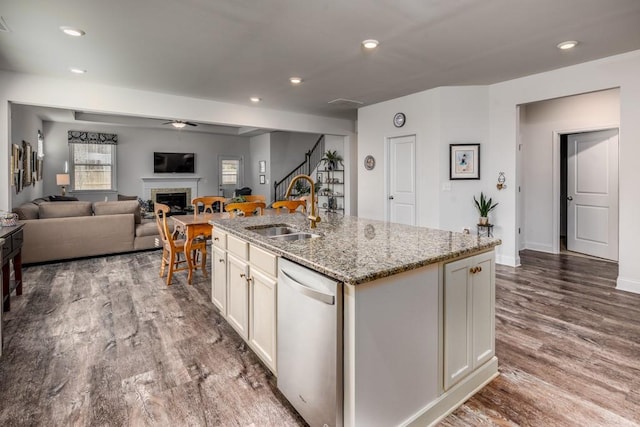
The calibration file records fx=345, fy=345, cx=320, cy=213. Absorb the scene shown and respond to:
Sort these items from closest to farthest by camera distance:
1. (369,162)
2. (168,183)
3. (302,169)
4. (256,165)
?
(369,162), (168,183), (302,169), (256,165)

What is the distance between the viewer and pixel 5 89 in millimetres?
4316

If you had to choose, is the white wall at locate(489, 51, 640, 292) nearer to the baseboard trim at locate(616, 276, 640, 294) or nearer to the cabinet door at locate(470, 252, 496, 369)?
the baseboard trim at locate(616, 276, 640, 294)

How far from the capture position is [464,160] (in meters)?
5.12

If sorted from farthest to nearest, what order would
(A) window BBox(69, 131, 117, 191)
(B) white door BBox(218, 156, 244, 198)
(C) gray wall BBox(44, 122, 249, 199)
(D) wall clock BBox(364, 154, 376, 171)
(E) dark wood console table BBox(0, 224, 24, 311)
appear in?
(B) white door BBox(218, 156, 244, 198) → (A) window BBox(69, 131, 117, 191) → (C) gray wall BBox(44, 122, 249, 199) → (D) wall clock BBox(364, 154, 376, 171) → (E) dark wood console table BBox(0, 224, 24, 311)

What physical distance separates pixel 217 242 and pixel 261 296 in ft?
3.18

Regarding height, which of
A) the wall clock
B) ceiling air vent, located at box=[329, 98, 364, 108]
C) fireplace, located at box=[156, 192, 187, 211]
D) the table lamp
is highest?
ceiling air vent, located at box=[329, 98, 364, 108]

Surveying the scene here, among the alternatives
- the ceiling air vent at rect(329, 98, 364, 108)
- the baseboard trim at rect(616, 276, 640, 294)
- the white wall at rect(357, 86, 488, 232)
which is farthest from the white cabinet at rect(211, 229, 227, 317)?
the baseboard trim at rect(616, 276, 640, 294)

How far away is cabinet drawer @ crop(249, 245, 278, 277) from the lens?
2006mm

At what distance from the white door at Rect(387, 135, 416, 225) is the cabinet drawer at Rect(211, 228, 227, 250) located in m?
3.65

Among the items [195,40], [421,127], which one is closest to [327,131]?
[421,127]

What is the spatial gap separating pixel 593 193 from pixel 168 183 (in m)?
10.0

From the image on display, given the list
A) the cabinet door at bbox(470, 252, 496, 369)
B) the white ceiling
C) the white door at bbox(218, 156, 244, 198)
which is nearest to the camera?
the cabinet door at bbox(470, 252, 496, 369)

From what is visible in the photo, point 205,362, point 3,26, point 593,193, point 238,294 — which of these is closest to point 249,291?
point 238,294

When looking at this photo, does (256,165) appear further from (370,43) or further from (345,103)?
Answer: (370,43)
